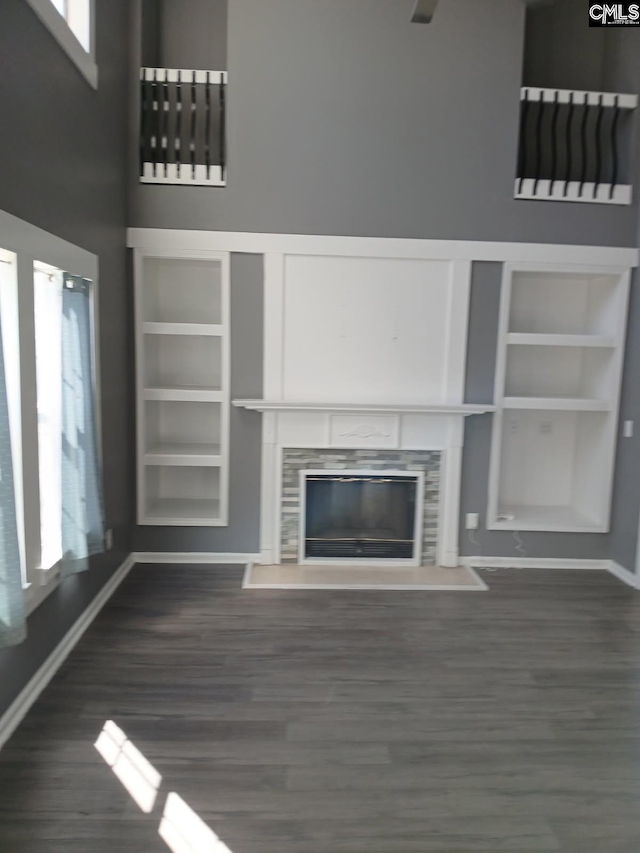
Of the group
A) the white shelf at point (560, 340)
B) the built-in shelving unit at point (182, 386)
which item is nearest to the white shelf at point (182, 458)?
the built-in shelving unit at point (182, 386)

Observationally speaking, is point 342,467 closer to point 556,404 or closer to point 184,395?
point 184,395

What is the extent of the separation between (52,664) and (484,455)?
10.1 feet

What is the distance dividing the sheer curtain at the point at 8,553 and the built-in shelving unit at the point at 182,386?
2013 millimetres

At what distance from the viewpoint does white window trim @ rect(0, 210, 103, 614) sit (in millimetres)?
2396

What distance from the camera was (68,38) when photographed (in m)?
2.82

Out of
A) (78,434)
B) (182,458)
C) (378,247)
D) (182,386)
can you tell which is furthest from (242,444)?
(378,247)

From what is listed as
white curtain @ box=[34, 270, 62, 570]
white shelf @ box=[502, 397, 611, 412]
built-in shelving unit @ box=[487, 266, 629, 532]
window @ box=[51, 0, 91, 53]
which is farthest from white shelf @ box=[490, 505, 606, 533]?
window @ box=[51, 0, 91, 53]

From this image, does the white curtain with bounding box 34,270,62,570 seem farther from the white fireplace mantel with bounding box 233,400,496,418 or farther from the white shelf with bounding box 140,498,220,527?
the white fireplace mantel with bounding box 233,400,496,418

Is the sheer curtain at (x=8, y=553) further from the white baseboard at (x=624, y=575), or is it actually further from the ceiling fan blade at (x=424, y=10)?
the white baseboard at (x=624, y=575)

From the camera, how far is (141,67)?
3975 mm

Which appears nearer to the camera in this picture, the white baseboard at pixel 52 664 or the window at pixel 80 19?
the white baseboard at pixel 52 664

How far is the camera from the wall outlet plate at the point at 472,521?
14.5 feet

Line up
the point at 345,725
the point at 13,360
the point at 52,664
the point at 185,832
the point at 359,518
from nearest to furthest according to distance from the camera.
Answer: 1. the point at 185,832
2. the point at 13,360
3. the point at 345,725
4. the point at 52,664
5. the point at 359,518

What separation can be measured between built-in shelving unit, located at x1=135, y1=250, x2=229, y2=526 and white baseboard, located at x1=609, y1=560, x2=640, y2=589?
9.53 ft
